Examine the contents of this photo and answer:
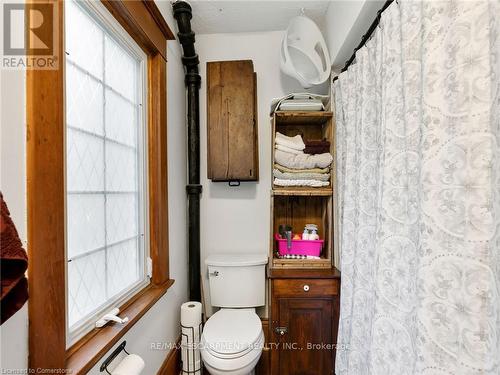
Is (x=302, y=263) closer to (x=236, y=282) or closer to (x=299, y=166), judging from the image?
(x=236, y=282)

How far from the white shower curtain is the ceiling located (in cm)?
97

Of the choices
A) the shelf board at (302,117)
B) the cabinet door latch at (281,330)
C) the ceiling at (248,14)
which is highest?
the ceiling at (248,14)

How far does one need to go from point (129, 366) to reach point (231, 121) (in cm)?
152

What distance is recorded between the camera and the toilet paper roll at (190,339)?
168 cm

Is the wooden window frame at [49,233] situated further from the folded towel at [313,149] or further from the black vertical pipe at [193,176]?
the folded towel at [313,149]

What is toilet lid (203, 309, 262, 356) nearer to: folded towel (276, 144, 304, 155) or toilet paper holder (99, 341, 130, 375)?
toilet paper holder (99, 341, 130, 375)

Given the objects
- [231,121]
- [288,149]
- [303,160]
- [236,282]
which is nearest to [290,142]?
[288,149]

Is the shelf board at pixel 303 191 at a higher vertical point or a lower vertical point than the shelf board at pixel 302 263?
higher

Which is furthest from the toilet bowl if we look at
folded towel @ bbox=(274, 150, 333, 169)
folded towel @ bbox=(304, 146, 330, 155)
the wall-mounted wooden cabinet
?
folded towel @ bbox=(304, 146, 330, 155)

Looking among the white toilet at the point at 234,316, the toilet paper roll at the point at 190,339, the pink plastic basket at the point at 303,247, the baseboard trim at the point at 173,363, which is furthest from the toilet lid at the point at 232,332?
the pink plastic basket at the point at 303,247

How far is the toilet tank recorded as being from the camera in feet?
6.19

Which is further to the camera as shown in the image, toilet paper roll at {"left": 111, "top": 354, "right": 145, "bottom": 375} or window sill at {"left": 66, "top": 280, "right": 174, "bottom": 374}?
toilet paper roll at {"left": 111, "top": 354, "right": 145, "bottom": 375}

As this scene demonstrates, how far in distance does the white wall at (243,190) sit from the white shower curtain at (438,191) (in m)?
1.04

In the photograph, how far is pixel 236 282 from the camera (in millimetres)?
1888
